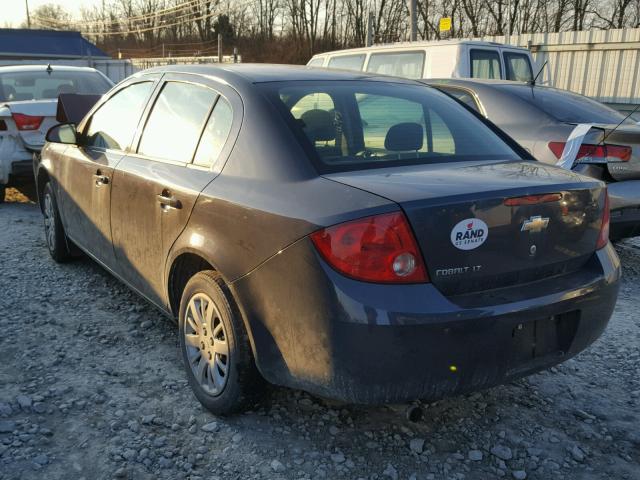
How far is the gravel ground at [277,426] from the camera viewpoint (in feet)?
8.17

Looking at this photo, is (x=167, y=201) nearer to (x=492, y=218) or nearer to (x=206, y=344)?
(x=206, y=344)

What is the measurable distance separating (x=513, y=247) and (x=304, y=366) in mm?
916

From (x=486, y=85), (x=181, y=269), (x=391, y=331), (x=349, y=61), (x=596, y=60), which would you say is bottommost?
(x=181, y=269)

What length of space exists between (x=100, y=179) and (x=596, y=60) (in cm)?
1504

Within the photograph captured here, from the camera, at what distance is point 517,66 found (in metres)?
8.84

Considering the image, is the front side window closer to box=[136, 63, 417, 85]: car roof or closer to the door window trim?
box=[136, 63, 417, 85]: car roof

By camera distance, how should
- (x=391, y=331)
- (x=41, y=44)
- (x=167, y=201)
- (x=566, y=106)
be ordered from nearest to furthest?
(x=391, y=331)
(x=167, y=201)
(x=566, y=106)
(x=41, y=44)

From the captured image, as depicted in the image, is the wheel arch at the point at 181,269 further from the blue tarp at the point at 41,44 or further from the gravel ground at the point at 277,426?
the blue tarp at the point at 41,44

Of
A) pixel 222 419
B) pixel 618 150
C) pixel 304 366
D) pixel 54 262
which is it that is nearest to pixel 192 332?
pixel 222 419

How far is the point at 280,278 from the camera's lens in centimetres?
231

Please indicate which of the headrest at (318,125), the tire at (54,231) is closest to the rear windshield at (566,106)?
the headrest at (318,125)

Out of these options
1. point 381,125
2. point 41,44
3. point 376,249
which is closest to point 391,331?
point 376,249

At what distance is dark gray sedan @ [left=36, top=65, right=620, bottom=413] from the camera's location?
2.15 meters

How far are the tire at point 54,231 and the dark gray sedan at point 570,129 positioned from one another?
11.5 feet
